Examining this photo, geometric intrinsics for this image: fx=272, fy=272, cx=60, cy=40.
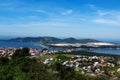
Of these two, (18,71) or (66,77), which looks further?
(66,77)

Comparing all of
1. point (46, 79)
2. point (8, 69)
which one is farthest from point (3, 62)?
point (46, 79)

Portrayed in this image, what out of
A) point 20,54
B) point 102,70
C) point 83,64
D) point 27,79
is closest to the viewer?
point 27,79

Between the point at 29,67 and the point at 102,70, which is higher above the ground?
the point at 29,67

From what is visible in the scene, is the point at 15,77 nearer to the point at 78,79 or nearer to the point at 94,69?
the point at 78,79

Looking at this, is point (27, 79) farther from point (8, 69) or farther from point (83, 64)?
point (83, 64)

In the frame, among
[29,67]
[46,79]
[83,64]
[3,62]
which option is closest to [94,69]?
[83,64]

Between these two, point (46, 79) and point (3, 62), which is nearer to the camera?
point (46, 79)

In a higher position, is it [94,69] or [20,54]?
[20,54]

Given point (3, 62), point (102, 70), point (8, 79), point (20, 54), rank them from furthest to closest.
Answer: point (102, 70)
point (20, 54)
point (3, 62)
point (8, 79)

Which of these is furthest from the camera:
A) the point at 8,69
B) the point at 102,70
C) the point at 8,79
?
the point at 102,70
